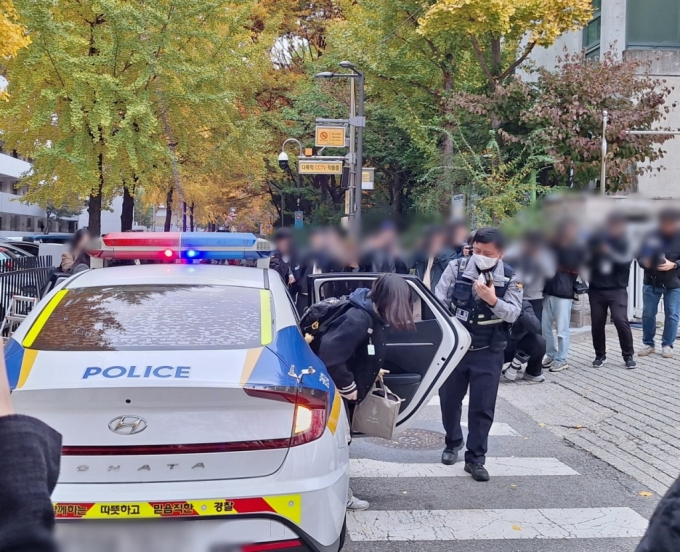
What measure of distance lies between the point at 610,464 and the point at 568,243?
14.5 ft

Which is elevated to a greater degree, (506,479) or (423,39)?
(423,39)

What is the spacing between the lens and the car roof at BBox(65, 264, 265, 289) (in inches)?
164

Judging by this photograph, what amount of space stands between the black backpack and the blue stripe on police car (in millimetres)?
1631

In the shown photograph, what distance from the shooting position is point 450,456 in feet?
18.3

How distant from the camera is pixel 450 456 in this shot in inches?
219

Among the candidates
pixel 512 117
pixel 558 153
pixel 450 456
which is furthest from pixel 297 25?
pixel 450 456

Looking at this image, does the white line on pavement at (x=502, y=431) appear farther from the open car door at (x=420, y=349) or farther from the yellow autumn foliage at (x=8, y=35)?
the yellow autumn foliage at (x=8, y=35)

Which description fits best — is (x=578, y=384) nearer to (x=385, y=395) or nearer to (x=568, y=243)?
(x=385, y=395)

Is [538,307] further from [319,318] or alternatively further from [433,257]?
[319,318]

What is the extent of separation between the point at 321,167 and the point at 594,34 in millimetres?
8497

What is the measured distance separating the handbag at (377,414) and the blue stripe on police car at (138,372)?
1.88 meters

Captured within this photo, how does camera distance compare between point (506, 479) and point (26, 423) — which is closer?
point (26, 423)

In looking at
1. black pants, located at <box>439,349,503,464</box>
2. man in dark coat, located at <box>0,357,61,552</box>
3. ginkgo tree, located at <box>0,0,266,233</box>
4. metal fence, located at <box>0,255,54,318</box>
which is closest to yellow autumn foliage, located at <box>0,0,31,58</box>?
ginkgo tree, located at <box>0,0,266,233</box>

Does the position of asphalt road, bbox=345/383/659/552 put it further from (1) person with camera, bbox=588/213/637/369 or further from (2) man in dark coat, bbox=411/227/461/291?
(1) person with camera, bbox=588/213/637/369
